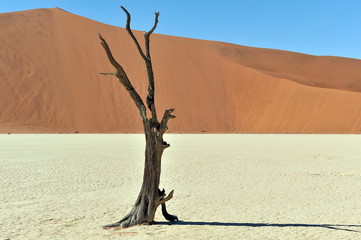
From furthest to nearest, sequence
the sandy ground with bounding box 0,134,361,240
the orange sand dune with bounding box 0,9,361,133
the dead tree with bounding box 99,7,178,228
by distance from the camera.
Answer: the orange sand dune with bounding box 0,9,361,133
the dead tree with bounding box 99,7,178,228
the sandy ground with bounding box 0,134,361,240

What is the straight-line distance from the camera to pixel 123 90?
5744 centimetres

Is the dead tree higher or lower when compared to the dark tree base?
higher

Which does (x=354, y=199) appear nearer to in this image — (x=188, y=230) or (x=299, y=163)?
(x=188, y=230)

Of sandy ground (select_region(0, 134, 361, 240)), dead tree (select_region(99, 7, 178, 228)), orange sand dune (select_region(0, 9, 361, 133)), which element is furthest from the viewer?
orange sand dune (select_region(0, 9, 361, 133))

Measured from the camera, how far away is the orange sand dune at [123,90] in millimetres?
50750

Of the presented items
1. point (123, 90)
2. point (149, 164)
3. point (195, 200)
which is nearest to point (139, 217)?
point (149, 164)

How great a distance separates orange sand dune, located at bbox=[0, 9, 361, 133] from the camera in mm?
50750

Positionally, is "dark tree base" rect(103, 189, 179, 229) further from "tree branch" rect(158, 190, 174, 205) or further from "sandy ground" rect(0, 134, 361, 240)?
"sandy ground" rect(0, 134, 361, 240)

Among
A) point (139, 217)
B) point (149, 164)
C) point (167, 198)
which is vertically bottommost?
point (139, 217)

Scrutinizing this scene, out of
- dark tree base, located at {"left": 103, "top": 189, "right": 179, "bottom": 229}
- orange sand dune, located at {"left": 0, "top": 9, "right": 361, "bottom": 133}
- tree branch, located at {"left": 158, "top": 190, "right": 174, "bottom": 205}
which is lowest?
dark tree base, located at {"left": 103, "top": 189, "right": 179, "bottom": 229}

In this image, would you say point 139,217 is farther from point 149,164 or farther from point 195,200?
point 195,200

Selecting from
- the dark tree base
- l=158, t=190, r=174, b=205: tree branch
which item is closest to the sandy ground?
the dark tree base

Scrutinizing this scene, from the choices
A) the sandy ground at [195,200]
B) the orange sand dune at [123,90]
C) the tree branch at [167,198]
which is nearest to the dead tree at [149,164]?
the tree branch at [167,198]

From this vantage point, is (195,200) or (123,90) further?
(123,90)
